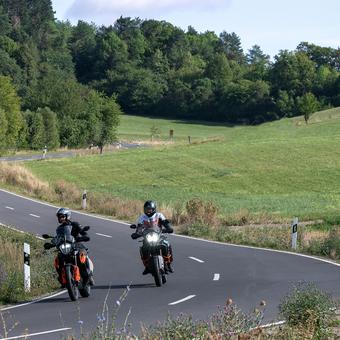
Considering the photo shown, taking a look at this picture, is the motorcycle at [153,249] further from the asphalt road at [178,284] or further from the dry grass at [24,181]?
the dry grass at [24,181]

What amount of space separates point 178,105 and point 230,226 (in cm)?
11280

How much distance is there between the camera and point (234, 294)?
1554cm

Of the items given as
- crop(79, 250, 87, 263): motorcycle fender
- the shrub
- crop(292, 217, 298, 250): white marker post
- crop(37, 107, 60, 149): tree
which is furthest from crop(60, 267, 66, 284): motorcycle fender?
crop(37, 107, 60, 149): tree

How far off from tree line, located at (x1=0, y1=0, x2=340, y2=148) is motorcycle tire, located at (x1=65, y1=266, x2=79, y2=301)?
77059 millimetres

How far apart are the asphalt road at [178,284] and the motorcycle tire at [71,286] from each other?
0.53 ft

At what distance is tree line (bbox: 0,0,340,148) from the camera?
124312mm

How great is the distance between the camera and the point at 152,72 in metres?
151

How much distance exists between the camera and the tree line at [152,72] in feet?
408

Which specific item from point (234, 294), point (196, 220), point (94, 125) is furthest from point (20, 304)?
point (94, 125)

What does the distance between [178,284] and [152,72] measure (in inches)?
5318

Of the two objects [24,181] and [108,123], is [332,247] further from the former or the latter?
[108,123]

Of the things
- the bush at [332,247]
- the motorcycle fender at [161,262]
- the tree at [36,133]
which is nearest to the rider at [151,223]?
the motorcycle fender at [161,262]

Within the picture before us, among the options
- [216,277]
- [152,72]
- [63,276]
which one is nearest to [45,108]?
[216,277]

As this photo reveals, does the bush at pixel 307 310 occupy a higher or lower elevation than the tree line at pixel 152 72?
lower
